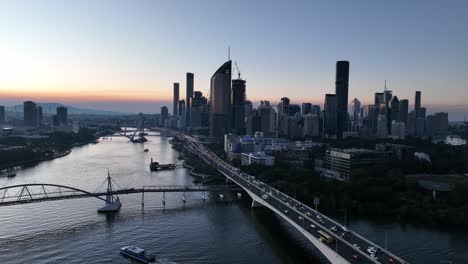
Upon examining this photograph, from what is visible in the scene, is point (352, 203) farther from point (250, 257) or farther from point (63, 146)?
point (63, 146)

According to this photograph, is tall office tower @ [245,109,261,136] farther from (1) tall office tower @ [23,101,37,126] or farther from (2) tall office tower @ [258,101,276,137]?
(1) tall office tower @ [23,101,37,126]

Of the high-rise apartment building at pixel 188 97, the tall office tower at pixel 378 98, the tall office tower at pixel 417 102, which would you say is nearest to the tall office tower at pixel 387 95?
the tall office tower at pixel 378 98

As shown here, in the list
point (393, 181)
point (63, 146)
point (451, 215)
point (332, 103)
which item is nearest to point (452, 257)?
point (451, 215)

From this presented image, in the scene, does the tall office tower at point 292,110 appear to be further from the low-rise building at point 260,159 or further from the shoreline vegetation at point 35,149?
the low-rise building at point 260,159

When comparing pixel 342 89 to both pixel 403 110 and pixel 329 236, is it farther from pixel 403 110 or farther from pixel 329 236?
pixel 329 236

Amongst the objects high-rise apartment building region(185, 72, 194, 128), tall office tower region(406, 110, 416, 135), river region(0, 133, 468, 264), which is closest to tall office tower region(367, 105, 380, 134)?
tall office tower region(406, 110, 416, 135)

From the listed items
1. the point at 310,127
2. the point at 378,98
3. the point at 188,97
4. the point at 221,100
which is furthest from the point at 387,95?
the point at 188,97
